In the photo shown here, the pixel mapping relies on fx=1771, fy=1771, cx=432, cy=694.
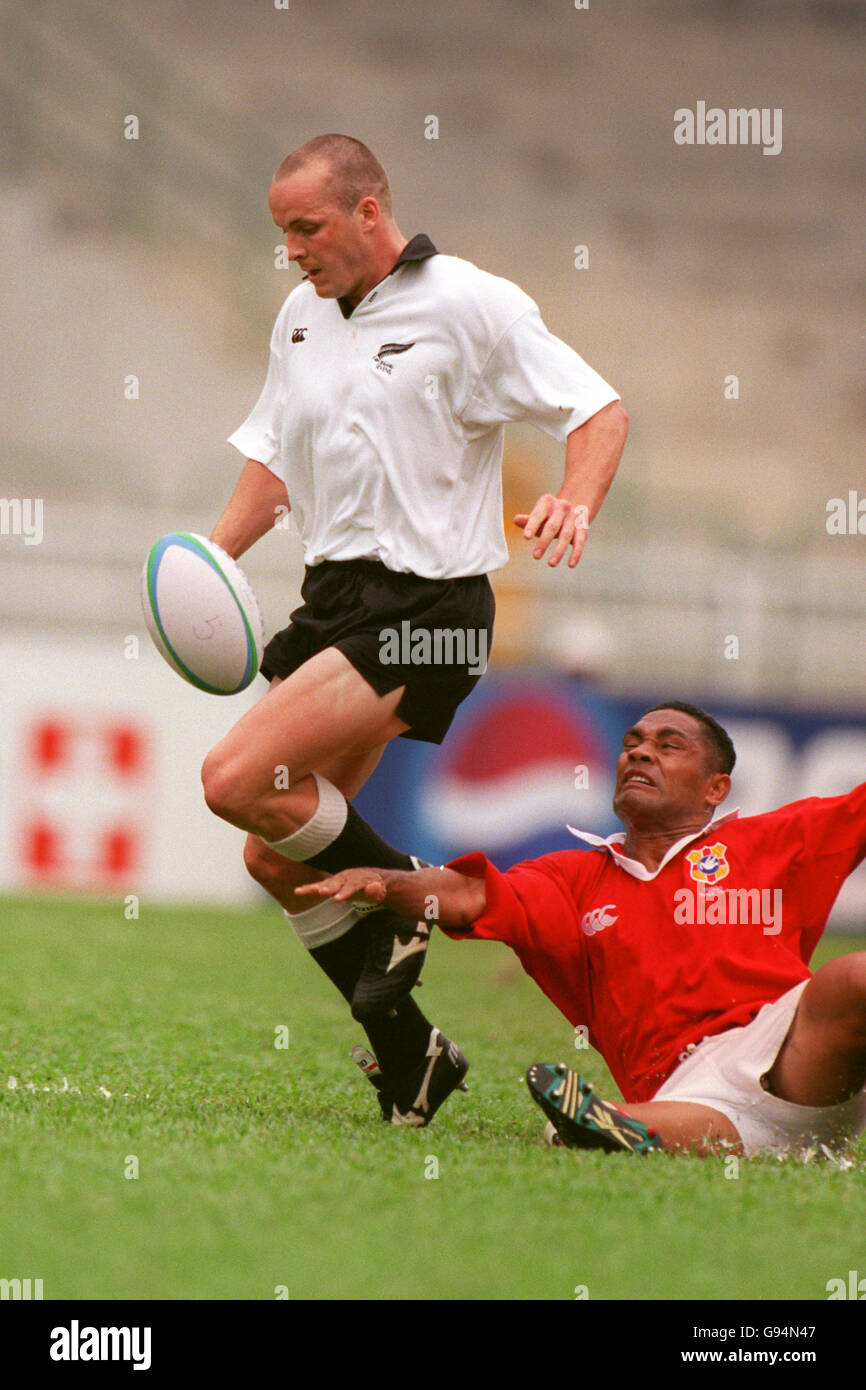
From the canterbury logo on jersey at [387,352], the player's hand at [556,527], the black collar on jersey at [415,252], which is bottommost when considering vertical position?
the player's hand at [556,527]

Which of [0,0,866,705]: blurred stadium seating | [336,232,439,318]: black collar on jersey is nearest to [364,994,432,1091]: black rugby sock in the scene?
[336,232,439,318]: black collar on jersey

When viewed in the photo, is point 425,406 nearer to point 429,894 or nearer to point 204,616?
point 204,616

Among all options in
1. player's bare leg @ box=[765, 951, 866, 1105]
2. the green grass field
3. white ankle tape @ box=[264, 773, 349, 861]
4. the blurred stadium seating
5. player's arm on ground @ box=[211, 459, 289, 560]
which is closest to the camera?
the green grass field

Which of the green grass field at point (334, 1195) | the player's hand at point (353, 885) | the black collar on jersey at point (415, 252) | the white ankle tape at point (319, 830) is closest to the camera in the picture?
the green grass field at point (334, 1195)

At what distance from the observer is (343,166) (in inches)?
151

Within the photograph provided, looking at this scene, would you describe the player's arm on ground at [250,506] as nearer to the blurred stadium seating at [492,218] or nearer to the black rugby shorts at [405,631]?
the black rugby shorts at [405,631]

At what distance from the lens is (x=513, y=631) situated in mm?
12203

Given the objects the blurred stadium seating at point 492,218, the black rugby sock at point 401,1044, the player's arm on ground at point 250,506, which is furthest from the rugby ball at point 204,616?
the blurred stadium seating at point 492,218

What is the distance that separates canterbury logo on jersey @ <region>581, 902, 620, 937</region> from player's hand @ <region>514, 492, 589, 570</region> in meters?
0.79

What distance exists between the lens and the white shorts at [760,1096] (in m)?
3.56

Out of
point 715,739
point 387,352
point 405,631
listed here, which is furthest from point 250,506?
point 715,739

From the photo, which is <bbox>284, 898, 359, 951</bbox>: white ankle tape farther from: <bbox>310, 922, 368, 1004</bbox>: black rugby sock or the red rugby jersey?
the red rugby jersey

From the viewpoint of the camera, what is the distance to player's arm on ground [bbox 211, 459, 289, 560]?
4273 millimetres

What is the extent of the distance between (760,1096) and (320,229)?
2.04m
